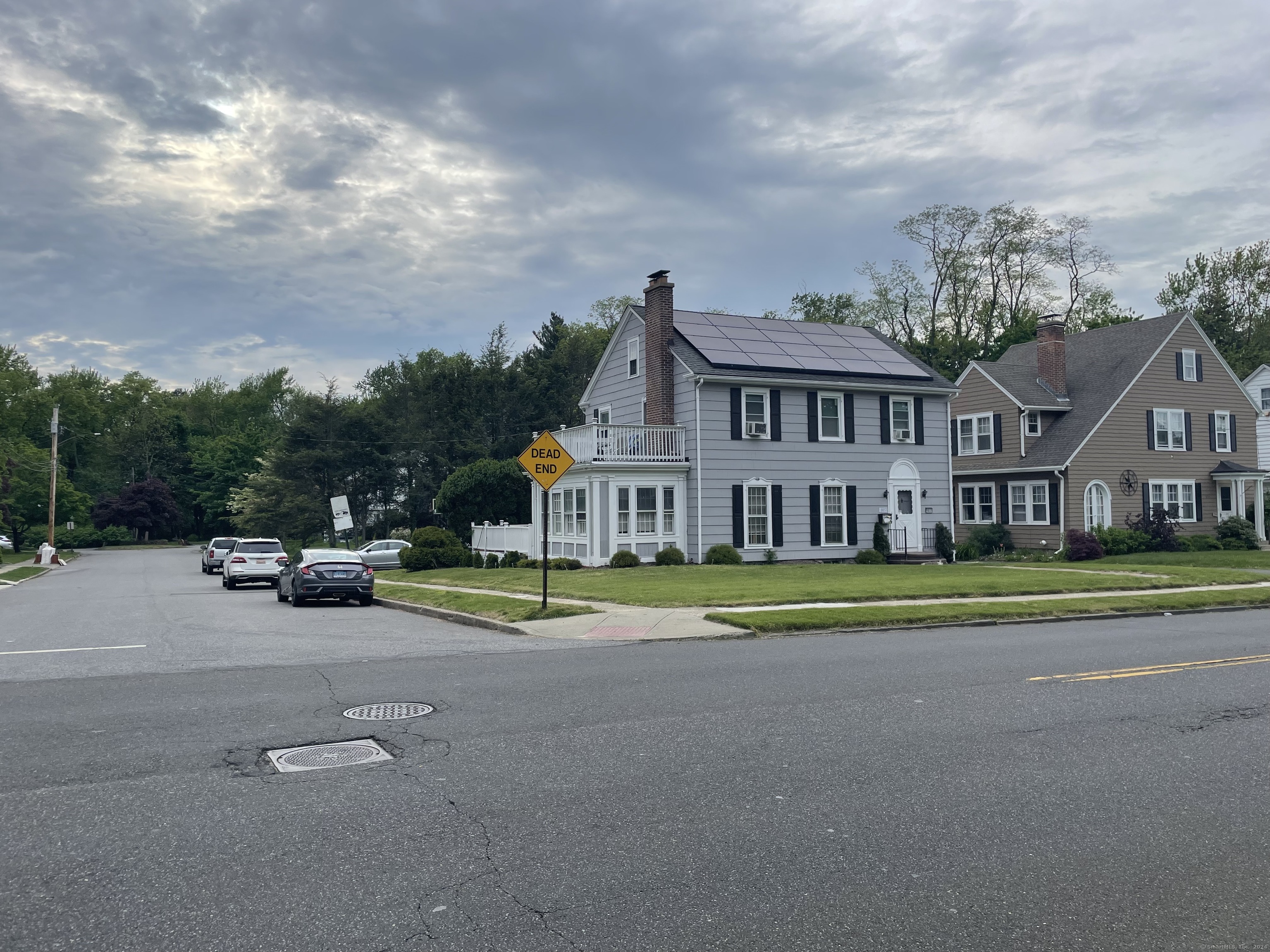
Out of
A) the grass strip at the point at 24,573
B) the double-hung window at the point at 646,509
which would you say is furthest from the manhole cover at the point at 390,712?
the grass strip at the point at 24,573

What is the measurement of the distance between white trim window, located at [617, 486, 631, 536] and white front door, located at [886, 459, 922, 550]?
9.82 metres

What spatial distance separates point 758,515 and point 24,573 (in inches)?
1237

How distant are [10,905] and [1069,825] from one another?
5.47 m

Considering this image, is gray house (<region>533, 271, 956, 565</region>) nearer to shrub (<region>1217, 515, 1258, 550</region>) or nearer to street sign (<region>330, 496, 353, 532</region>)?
street sign (<region>330, 496, 353, 532</region>)

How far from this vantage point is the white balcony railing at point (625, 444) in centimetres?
3078

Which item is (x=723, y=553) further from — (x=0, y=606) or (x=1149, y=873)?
(x=1149, y=873)

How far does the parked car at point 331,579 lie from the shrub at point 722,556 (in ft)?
37.2

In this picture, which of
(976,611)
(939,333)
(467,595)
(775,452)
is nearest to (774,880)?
(976,611)

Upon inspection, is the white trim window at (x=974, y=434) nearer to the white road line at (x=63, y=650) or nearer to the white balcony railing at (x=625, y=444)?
the white balcony railing at (x=625, y=444)

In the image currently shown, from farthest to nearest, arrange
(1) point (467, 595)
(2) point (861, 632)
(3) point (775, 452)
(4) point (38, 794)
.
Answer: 1. (3) point (775, 452)
2. (1) point (467, 595)
3. (2) point (861, 632)
4. (4) point (38, 794)

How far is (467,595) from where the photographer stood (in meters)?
21.2

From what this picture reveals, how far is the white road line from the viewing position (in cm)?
1314

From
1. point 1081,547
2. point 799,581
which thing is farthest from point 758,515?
point 1081,547

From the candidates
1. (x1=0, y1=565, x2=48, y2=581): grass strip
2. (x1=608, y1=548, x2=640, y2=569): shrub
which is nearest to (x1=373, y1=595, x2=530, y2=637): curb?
(x1=608, y1=548, x2=640, y2=569): shrub
